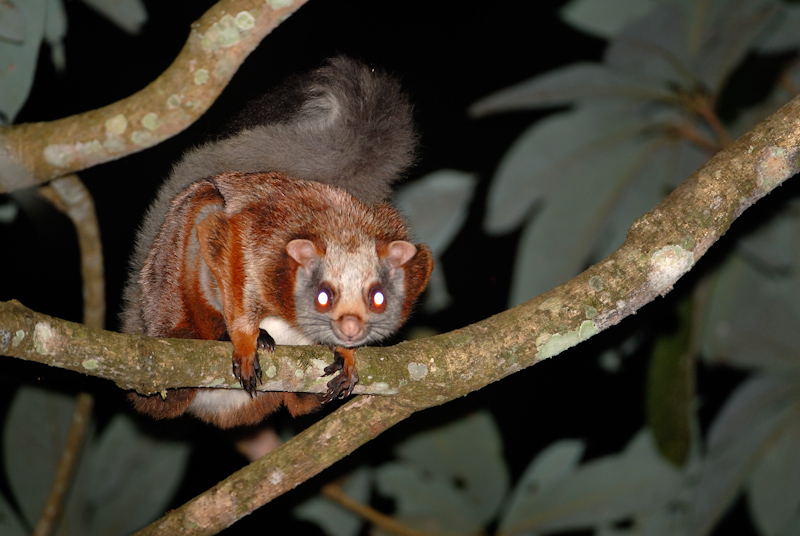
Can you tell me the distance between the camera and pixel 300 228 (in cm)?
316

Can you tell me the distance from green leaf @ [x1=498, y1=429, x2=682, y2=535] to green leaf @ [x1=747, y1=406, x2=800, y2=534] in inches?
23.5

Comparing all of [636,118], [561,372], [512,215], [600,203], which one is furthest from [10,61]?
[561,372]

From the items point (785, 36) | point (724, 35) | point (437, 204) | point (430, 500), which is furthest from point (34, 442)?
point (785, 36)

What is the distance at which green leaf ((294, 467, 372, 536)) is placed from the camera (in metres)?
4.85

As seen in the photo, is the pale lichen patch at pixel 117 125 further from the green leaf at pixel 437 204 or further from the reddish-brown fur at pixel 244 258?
the green leaf at pixel 437 204

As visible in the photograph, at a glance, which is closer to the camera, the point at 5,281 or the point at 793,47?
the point at 5,281

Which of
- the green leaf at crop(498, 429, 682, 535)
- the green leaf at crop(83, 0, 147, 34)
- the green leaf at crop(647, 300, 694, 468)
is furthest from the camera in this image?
the green leaf at crop(498, 429, 682, 535)

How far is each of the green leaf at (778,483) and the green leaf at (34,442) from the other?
14.3 feet

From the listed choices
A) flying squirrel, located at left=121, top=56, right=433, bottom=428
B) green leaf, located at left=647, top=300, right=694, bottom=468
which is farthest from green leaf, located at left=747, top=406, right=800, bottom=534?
flying squirrel, located at left=121, top=56, right=433, bottom=428

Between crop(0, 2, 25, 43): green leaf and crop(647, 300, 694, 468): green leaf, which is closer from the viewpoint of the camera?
crop(0, 2, 25, 43): green leaf

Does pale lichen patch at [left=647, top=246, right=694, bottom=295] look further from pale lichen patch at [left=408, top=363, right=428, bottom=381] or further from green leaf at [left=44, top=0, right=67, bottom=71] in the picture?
green leaf at [left=44, top=0, right=67, bottom=71]

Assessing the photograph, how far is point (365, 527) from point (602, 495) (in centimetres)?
162

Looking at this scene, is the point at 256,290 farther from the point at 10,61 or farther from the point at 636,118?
the point at 636,118

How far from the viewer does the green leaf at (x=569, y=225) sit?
13.7ft
